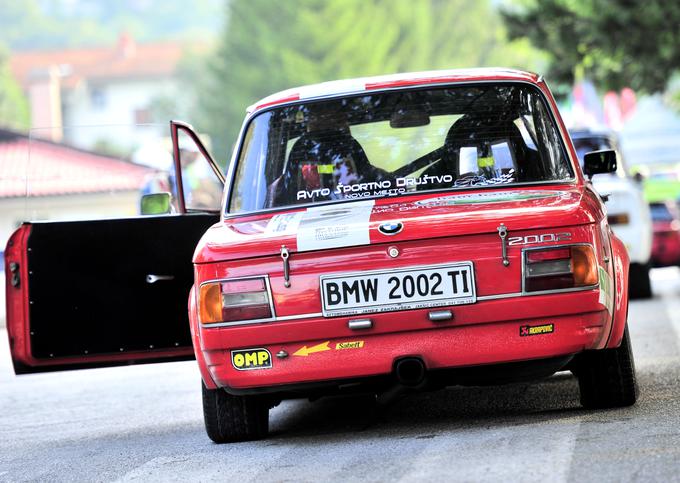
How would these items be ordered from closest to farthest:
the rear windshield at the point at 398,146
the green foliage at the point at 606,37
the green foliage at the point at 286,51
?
1. the rear windshield at the point at 398,146
2. the green foliage at the point at 606,37
3. the green foliage at the point at 286,51

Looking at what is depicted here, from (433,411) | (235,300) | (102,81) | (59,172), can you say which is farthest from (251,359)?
(102,81)

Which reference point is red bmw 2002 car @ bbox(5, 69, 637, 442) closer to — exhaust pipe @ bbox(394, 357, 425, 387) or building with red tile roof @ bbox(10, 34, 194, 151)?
exhaust pipe @ bbox(394, 357, 425, 387)

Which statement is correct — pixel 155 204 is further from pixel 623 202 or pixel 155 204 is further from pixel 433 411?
pixel 623 202

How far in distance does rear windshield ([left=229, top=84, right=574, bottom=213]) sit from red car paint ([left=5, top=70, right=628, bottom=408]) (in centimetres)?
57

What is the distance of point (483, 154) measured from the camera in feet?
23.5

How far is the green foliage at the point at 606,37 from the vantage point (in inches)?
824

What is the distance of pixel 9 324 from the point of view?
7770 mm

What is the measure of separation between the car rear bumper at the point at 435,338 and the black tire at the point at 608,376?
0.40m

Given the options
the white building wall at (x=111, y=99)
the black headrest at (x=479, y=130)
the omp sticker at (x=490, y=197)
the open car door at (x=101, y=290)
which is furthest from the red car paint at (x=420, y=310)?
Answer: the white building wall at (x=111, y=99)

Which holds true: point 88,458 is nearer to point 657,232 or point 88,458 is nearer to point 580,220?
point 580,220

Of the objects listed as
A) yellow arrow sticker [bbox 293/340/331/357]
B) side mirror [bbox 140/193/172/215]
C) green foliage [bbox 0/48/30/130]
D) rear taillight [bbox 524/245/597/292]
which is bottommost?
yellow arrow sticker [bbox 293/340/331/357]

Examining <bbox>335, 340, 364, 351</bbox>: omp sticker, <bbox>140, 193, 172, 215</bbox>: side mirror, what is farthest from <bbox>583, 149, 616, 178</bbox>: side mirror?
<bbox>140, 193, 172, 215</bbox>: side mirror

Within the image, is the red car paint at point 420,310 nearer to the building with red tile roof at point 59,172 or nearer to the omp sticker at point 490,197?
the omp sticker at point 490,197

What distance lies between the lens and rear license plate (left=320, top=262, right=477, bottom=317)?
20.9ft
